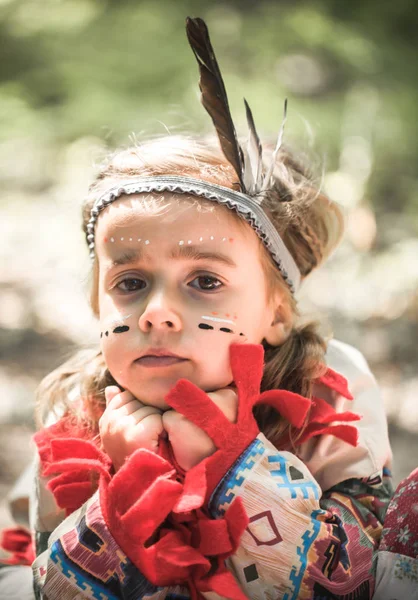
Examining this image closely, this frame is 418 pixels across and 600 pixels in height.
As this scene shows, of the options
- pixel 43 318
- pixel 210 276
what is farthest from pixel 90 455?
pixel 43 318

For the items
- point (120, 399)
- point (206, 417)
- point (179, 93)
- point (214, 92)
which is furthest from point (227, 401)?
point (179, 93)

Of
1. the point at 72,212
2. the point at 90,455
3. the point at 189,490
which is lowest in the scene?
the point at 189,490

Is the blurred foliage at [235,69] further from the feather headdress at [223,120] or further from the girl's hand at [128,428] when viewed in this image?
the girl's hand at [128,428]

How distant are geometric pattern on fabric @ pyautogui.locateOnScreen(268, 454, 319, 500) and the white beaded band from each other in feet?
1.85

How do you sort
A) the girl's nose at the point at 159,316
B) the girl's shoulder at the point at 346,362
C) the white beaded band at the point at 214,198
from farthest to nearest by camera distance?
the girl's shoulder at the point at 346,362
the white beaded band at the point at 214,198
the girl's nose at the point at 159,316

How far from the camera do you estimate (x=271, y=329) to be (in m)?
1.93

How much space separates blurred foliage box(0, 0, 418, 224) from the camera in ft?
19.1

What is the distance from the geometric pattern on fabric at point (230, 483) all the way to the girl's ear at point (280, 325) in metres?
0.44

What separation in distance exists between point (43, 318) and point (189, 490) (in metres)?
3.26

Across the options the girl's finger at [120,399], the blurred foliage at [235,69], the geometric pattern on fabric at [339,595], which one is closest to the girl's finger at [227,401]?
the girl's finger at [120,399]

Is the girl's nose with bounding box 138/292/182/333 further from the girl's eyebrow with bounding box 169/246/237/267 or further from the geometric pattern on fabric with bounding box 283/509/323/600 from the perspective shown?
the geometric pattern on fabric with bounding box 283/509/323/600

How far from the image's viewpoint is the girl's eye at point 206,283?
1.69 metres

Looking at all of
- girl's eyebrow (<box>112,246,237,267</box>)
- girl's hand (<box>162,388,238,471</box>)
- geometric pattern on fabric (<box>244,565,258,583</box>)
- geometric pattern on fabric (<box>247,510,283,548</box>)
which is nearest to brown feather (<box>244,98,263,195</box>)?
girl's eyebrow (<box>112,246,237,267</box>)

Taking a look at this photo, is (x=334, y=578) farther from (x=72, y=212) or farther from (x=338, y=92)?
(x=338, y=92)
